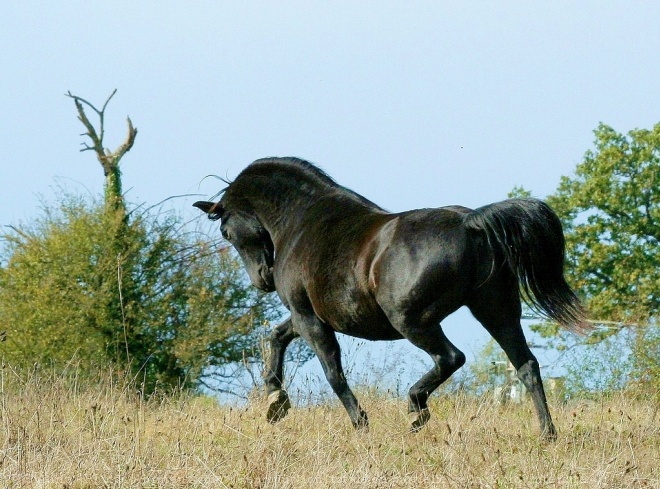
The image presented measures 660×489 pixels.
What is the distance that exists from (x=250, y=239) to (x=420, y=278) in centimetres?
253

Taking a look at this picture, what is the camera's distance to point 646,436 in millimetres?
7590

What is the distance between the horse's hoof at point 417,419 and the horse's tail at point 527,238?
1.13 meters

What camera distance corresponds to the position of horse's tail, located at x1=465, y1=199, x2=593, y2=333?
7203 mm

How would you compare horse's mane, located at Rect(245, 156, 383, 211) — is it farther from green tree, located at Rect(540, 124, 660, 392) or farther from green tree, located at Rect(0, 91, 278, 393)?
green tree, located at Rect(540, 124, 660, 392)

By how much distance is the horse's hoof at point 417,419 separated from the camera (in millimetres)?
7293

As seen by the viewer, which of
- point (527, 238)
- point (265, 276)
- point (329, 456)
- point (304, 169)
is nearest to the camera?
point (329, 456)

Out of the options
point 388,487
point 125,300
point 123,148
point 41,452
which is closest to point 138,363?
point 125,300

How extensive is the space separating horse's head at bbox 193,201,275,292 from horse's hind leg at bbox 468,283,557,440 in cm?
241

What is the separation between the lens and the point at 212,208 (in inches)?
373

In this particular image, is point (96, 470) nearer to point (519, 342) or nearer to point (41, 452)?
point (41, 452)

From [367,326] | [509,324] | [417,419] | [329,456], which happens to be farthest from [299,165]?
[329,456]

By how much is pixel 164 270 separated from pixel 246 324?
2.10 metres

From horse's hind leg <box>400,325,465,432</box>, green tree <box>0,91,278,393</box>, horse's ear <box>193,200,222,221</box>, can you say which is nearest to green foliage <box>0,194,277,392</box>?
green tree <box>0,91,278,393</box>

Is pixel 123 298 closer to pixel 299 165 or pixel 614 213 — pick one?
pixel 299 165
